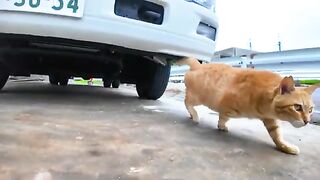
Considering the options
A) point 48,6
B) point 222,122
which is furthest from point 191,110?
point 48,6

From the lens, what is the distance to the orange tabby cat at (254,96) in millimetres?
1409

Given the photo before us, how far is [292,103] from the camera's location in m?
1.40

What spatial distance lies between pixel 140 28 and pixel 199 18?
0.50 metres

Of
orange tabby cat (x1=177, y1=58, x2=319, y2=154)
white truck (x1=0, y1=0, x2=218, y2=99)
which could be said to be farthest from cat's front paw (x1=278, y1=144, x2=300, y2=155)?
white truck (x1=0, y1=0, x2=218, y2=99)

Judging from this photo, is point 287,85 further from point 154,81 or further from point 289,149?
point 154,81

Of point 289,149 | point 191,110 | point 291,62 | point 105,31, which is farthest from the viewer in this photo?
point 291,62

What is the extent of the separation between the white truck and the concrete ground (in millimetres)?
425

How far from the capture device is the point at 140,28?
2006mm

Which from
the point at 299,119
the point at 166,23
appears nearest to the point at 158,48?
the point at 166,23

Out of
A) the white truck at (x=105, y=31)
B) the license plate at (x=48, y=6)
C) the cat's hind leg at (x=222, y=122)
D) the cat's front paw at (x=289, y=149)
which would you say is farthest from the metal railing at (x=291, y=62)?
the license plate at (x=48, y=6)

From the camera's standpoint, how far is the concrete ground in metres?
1.08

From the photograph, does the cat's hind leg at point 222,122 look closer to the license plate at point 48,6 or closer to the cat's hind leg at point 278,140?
the cat's hind leg at point 278,140

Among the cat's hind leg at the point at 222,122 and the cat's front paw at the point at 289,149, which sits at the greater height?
the cat's hind leg at the point at 222,122

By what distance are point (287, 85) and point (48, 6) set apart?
53.2 inches
